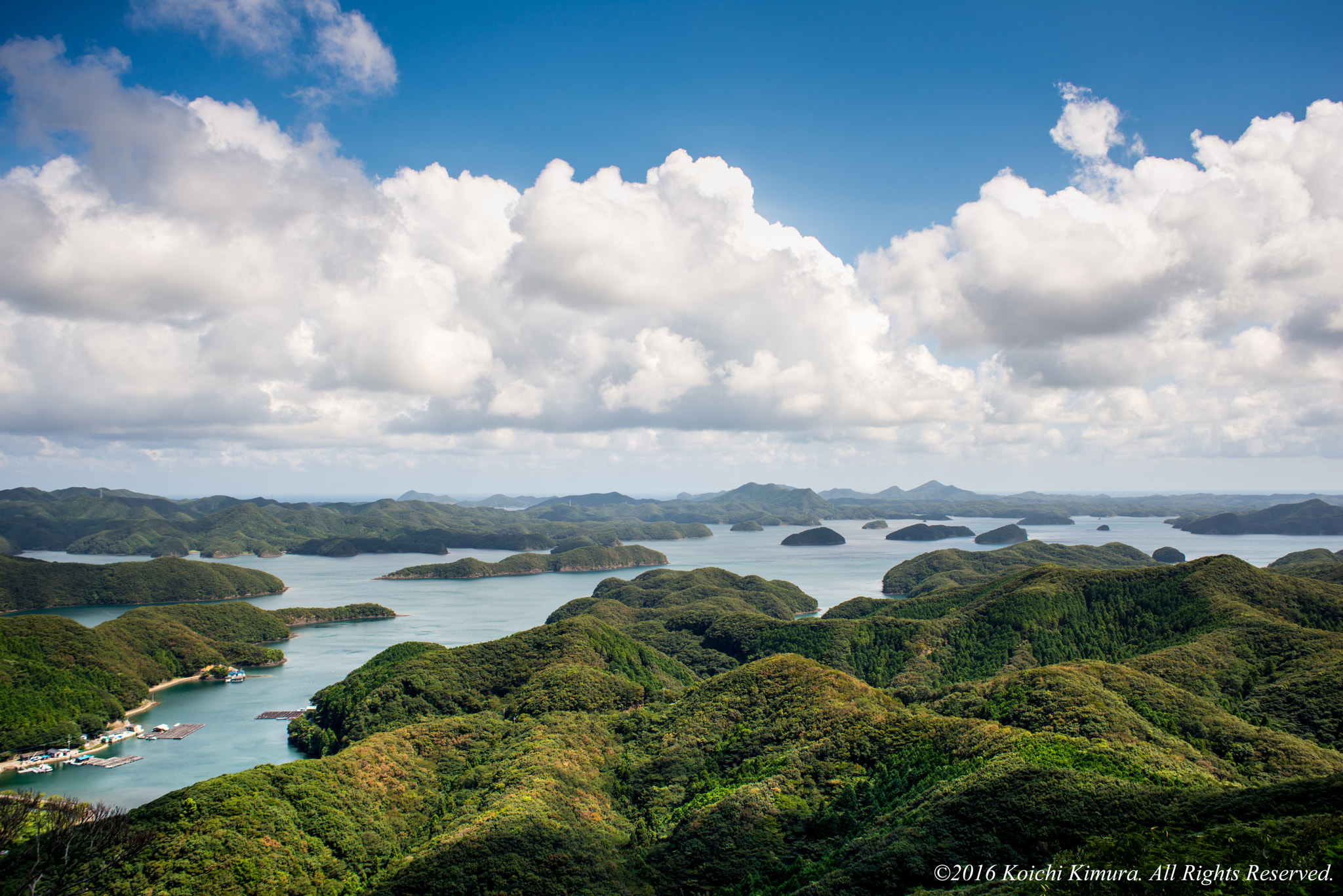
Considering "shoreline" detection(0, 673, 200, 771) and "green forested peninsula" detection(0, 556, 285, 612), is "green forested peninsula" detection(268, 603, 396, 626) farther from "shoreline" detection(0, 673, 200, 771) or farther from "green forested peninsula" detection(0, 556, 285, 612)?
"shoreline" detection(0, 673, 200, 771)

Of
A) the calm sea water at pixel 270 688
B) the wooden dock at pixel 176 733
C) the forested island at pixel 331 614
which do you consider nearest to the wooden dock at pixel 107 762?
the calm sea water at pixel 270 688

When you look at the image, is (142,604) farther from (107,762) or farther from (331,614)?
(107,762)

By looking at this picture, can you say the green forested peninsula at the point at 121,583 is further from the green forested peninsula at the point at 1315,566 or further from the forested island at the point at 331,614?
the green forested peninsula at the point at 1315,566

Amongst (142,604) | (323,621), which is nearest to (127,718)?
(323,621)

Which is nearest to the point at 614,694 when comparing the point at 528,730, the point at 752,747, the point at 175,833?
the point at 528,730

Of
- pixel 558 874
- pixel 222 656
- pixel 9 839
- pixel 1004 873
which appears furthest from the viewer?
pixel 222 656

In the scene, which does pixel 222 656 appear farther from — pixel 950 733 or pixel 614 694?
pixel 950 733

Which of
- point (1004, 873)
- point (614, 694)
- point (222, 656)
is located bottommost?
point (222, 656)
